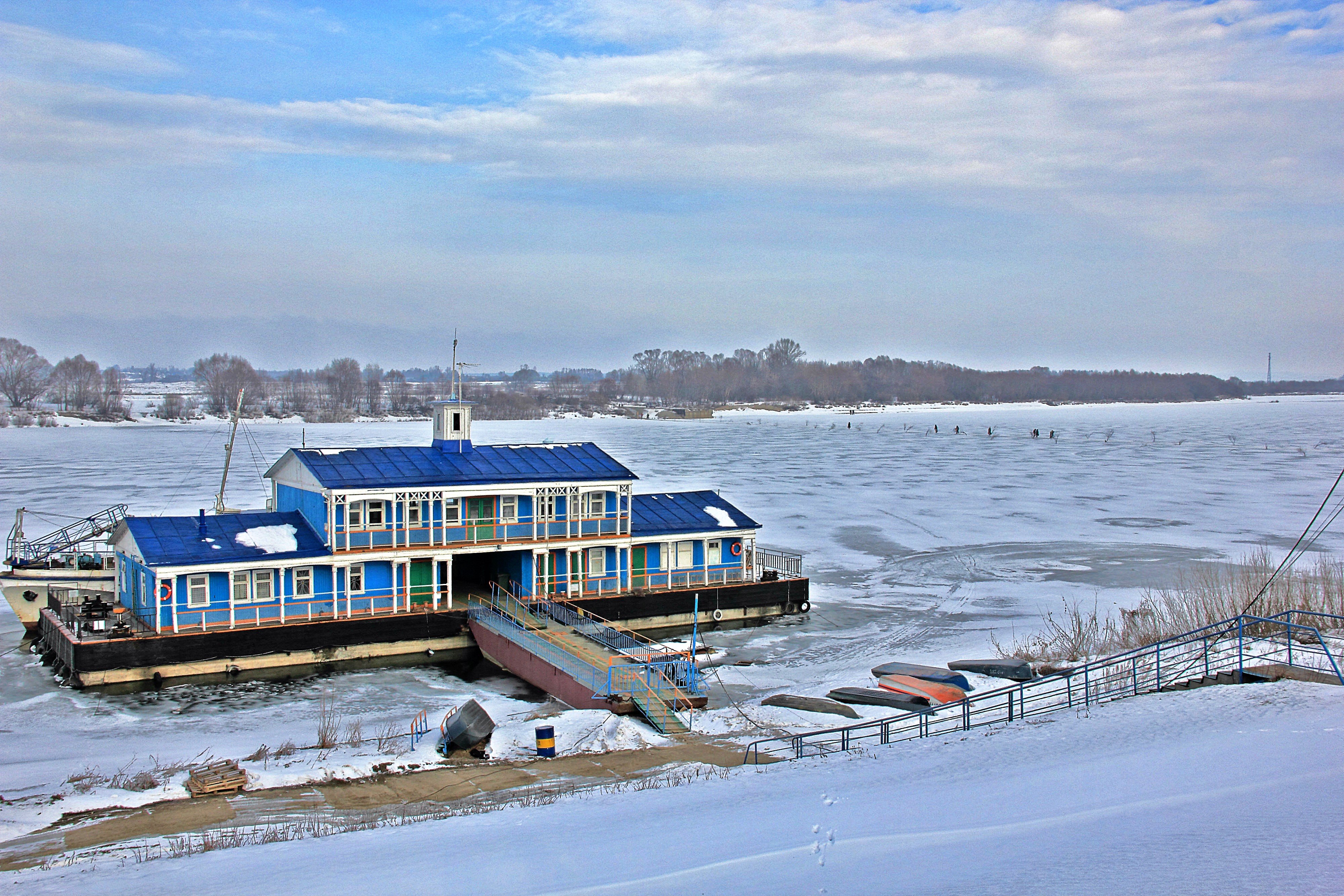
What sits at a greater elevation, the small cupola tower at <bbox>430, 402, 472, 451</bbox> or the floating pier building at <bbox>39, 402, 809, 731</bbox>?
the small cupola tower at <bbox>430, 402, 472, 451</bbox>

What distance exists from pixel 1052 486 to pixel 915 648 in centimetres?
4953

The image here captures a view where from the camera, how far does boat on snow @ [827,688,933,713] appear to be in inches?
938

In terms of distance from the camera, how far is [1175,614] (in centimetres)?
2852

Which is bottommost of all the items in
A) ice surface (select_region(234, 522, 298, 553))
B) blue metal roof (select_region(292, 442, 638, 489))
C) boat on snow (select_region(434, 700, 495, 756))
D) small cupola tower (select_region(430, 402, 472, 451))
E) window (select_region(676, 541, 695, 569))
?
boat on snow (select_region(434, 700, 495, 756))

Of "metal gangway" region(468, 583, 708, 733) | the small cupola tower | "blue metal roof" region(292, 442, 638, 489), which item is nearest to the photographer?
"metal gangway" region(468, 583, 708, 733)

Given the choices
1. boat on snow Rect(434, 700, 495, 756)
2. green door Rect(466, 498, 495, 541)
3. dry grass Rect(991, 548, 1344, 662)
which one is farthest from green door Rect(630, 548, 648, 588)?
boat on snow Rect(434, 700, 495, 756)

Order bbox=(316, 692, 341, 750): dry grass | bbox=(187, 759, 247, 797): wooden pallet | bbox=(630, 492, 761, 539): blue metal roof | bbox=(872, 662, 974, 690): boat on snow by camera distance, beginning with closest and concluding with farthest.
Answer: bbox=(187, 759, 247, 797): wooden pallet, bbox=(316, 692, 341, 750): dry grass, bbox=(872, 662, 974, 690): boat on snow, bbox=(630, 492, 761, 539): blue metal roof

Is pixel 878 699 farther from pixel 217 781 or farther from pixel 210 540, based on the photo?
pixel 210 540

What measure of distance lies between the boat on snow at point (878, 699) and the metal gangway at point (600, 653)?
331cm

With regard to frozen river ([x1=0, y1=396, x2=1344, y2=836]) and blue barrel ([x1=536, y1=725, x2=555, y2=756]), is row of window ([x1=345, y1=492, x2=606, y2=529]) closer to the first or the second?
frozen river ([x1=0, y1=396, x2=1344, y2=836])

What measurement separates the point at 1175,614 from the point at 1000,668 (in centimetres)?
575

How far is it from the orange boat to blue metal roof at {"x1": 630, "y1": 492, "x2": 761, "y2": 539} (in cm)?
1087

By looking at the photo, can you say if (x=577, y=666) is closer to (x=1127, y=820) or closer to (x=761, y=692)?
(x=761, y=692)

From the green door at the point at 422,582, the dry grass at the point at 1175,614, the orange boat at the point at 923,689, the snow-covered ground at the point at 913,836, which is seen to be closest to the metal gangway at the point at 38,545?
the green door at the point at 422,582
